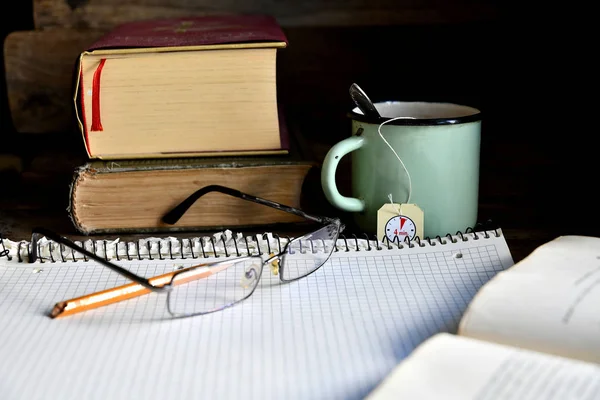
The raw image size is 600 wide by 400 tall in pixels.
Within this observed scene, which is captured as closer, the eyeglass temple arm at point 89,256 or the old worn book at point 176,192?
the eyeglass temple arm at point 89,256

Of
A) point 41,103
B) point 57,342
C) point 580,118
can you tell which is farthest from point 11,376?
point 580,118

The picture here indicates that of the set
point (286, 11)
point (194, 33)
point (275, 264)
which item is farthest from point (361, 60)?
point (275, 264)

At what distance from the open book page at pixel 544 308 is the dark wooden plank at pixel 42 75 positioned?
835mm

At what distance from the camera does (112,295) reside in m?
0.53

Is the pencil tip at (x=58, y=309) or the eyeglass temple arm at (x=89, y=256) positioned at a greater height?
the eyeglass temple arm at (x=89, y=256)

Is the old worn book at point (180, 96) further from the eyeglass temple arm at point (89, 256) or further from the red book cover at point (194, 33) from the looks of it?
the eyeglass temple arm at point (89, 256)

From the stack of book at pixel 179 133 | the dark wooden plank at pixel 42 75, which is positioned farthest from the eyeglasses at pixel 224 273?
the dark wooden plank at pixel 42 75

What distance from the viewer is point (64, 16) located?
1105mm

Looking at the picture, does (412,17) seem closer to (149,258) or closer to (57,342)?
(149,258)

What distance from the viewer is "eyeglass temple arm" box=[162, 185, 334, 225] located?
27.5 inches

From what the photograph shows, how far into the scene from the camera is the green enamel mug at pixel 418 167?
66 cm

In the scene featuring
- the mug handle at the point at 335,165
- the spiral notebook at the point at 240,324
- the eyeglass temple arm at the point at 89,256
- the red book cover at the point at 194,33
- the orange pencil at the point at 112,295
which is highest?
the red book cover at the point at 194,33

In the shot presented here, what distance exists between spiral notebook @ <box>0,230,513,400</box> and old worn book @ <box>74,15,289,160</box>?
5.4 inches

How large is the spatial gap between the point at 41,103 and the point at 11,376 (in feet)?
2.57
